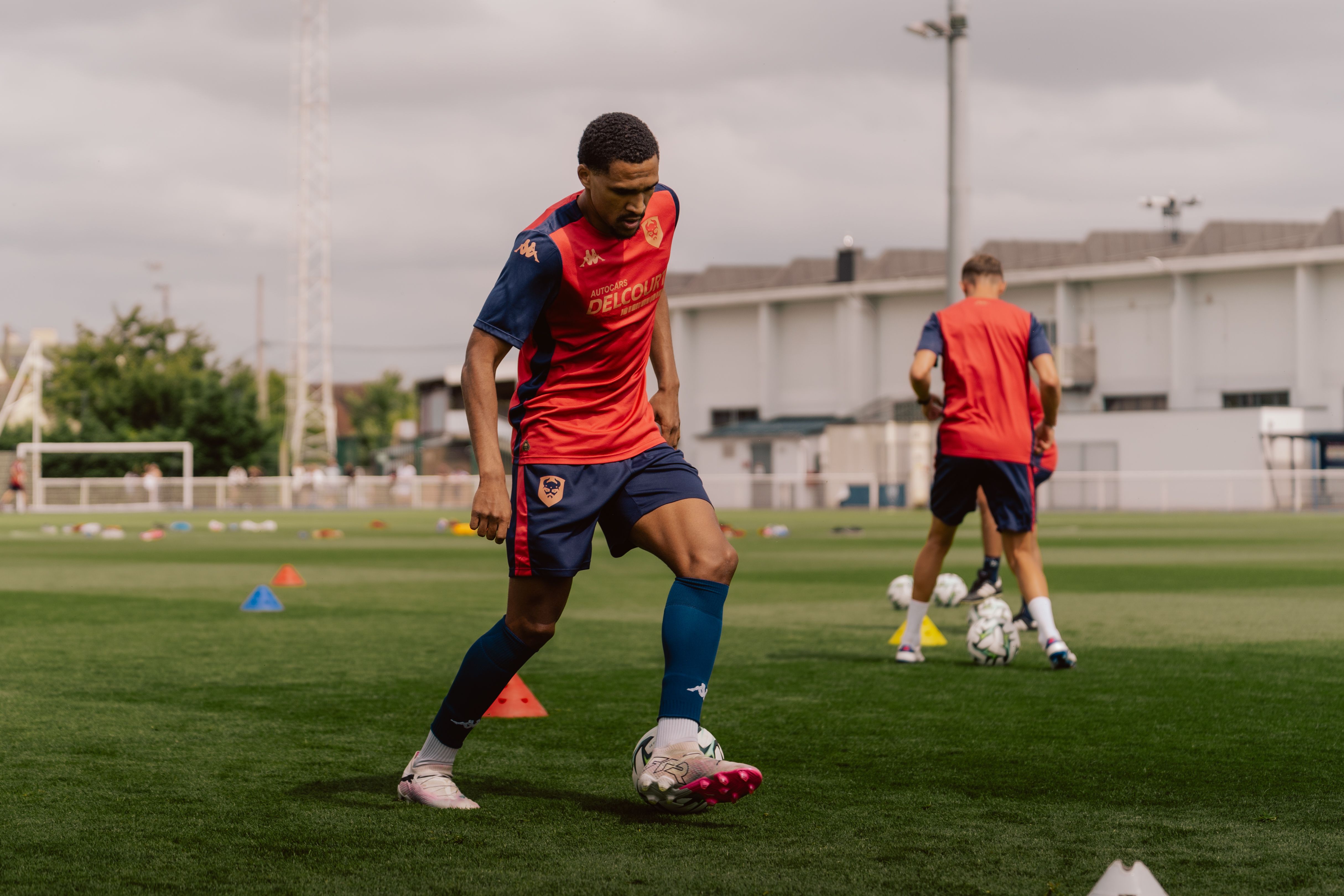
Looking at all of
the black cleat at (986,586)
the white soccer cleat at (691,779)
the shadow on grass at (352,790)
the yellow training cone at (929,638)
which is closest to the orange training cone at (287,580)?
the black cleat at (986,586)

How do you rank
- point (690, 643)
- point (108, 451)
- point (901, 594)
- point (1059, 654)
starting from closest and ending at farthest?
point (690, 643) → point (1059, 654) → point (901, 594) → point (108, 451)

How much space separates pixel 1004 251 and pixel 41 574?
4625 centimetres

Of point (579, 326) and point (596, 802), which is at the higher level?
point (579, 326)

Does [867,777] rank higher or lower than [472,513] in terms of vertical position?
lower

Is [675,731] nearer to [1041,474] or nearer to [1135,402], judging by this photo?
[1041,474]

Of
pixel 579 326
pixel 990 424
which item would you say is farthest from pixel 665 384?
pixel 990 424

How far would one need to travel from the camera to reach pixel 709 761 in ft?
13.7

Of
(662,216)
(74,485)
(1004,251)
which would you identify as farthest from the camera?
(1004,251)

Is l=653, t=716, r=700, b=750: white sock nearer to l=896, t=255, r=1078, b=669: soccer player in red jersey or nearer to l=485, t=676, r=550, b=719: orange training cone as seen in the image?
l=485, t=676, r=550, b=719: orange training cone

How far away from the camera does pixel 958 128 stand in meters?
21.8

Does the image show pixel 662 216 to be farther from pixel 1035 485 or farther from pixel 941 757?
pixel 1035 485

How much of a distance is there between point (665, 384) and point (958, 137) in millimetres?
17572

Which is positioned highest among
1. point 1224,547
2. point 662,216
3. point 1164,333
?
point 1164,333

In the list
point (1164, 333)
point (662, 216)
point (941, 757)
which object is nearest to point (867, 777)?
point (941, 757)
